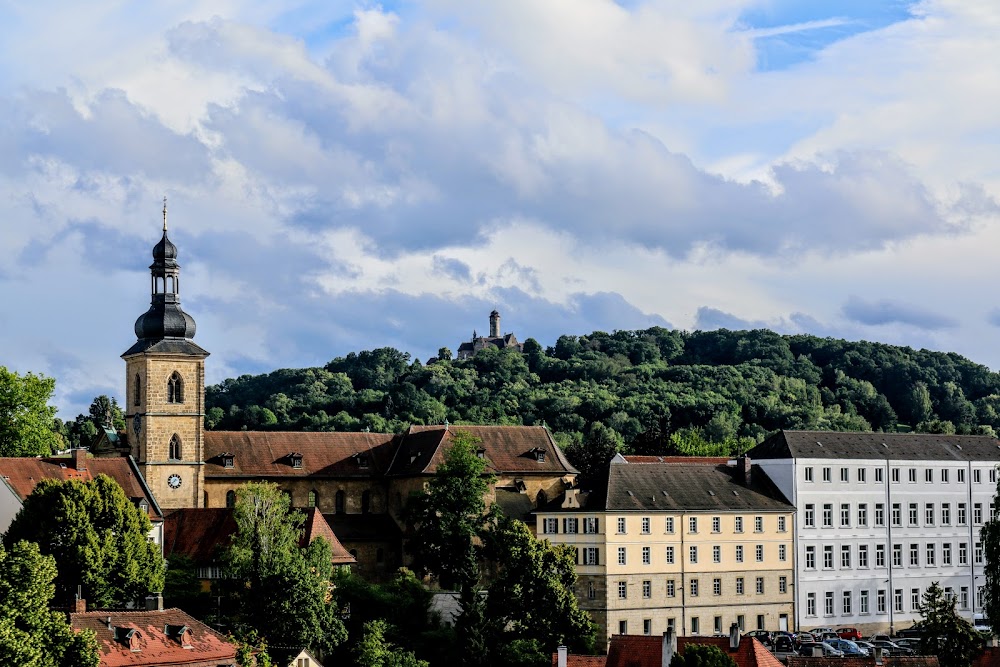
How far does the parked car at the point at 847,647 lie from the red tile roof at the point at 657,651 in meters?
9.04

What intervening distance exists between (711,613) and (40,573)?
45316 mm

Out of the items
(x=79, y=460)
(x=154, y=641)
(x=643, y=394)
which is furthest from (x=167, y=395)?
(x=643, y=394)

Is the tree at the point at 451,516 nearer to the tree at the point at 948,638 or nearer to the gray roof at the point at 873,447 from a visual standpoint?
the gray roof at the point at 873,447

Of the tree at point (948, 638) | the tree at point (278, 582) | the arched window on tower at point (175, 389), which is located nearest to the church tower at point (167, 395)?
the arched window on tower at point (175, 389)

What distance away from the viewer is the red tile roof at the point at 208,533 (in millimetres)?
84562

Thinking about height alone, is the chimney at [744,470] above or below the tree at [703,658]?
above

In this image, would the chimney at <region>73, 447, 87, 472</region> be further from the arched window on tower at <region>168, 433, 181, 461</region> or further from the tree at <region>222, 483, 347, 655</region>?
the tree at <region>222, 483, 347, 655</region>

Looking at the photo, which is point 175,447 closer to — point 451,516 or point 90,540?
point 451,516

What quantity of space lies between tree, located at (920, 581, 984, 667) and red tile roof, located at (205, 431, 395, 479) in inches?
1585

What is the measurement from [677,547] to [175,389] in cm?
2898

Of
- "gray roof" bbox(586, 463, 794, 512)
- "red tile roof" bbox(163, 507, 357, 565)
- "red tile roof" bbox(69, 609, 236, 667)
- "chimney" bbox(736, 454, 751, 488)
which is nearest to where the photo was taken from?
"red tile roof" bbox(69, 609, 236, 667)

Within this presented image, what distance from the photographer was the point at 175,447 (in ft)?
305

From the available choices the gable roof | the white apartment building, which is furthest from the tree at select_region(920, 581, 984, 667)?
the gable roof

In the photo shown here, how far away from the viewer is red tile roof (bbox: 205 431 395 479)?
314 ft
